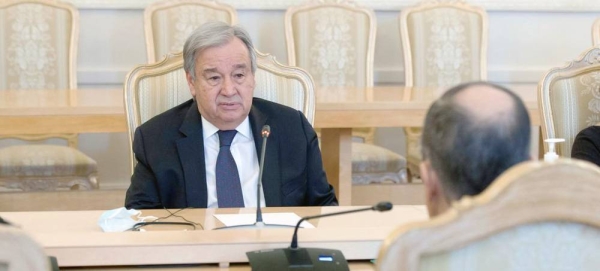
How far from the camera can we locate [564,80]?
3.32 meters

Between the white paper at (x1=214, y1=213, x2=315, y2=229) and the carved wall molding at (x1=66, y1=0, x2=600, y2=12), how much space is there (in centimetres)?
327

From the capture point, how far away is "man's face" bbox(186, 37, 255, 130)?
3.06m

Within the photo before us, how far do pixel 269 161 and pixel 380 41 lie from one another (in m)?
2.96

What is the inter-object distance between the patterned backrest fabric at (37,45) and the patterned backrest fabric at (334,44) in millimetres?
1238

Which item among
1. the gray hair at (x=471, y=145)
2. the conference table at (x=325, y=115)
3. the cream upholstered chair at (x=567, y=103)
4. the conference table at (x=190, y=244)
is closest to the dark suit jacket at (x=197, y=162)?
the conference table at (x=190, y=244)

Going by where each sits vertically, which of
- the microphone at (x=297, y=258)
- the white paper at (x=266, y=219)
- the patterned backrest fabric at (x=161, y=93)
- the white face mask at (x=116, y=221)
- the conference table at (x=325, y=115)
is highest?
the patterned backrest fabric at (x=161, y=93)

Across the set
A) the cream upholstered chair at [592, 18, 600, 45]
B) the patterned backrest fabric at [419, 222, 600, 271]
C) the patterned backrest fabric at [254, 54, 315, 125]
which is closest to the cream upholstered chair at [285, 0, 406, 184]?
the cream upholstered chair at [592, 18, 600, 45]

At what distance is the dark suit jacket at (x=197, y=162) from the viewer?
302 cm

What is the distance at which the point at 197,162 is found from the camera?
10.00ft

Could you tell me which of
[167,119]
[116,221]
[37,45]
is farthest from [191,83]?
[37,45]

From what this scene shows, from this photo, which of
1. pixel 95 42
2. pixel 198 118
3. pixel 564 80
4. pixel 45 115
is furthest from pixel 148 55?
pixel 564 80

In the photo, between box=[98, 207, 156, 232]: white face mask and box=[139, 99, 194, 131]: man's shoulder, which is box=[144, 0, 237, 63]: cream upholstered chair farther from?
box=[98, 207, 156, 232]: white face mask

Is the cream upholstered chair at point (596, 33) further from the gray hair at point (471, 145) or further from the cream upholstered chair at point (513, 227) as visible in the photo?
the cream upholstered chair at point (513, 227)

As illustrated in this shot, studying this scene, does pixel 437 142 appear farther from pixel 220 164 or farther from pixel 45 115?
pixel 45 115
